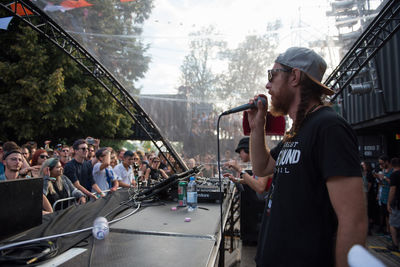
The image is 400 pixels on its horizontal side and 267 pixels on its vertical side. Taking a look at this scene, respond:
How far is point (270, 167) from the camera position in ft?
5.42

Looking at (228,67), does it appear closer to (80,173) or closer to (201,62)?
(201,62)

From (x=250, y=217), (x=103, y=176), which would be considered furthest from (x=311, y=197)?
(x=103, y=176)

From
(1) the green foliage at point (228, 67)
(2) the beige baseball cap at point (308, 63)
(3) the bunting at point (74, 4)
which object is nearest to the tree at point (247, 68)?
(1) the green foliage at point (228, 67)

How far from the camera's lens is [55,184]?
3916 millimetres

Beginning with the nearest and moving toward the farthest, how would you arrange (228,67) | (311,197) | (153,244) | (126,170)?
(311,197)
(153,244)
(126,170)
(228,67)

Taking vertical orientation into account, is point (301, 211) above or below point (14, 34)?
below

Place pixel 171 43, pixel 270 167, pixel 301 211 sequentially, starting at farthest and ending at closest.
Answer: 1. pixel 171 43
2. pixel 270 167
3. pixel 301 211

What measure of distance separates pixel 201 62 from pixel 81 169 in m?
5.60

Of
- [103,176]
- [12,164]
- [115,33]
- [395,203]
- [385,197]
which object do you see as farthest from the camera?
[115,33]

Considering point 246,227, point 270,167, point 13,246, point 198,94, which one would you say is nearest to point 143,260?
point 13,246

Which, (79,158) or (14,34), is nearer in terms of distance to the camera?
(79,158)

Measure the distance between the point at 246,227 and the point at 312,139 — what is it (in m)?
4.27

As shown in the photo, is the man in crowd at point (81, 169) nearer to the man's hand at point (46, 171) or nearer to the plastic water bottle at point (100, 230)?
the man's hand at point (46, 171)

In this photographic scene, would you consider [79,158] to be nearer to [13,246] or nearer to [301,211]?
[13,246]
